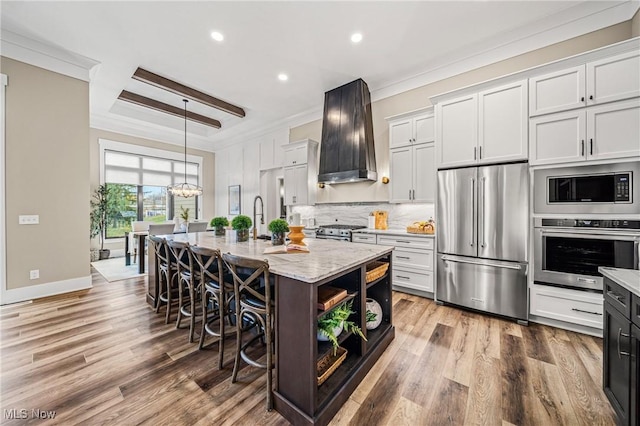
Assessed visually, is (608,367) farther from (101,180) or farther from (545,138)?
(101,180)

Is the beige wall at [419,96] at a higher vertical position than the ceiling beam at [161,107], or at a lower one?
lower

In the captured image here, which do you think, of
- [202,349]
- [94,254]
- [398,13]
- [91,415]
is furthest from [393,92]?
[94,254]

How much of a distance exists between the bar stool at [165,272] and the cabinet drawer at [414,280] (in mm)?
2947

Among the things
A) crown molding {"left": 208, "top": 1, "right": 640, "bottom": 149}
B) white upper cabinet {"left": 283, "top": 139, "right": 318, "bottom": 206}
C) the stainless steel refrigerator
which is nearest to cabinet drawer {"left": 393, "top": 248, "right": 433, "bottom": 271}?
the stainless steel refrigerator

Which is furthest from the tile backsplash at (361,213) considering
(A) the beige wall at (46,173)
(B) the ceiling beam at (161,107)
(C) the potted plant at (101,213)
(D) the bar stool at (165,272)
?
(C) the potted plant at (101,213)

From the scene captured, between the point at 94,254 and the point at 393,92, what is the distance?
7412 mm

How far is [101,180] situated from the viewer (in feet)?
19.8

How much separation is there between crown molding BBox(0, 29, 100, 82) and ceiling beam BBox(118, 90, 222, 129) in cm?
106

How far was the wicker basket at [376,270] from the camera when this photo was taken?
6.62 feet

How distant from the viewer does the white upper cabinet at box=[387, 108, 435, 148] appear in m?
3.60

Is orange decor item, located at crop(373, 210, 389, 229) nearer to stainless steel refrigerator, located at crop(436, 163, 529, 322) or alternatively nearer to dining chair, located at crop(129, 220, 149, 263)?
stainless steel refrigerator, located at crop(436, 163, 529, 322)

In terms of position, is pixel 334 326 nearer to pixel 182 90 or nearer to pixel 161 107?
pixel 182 90

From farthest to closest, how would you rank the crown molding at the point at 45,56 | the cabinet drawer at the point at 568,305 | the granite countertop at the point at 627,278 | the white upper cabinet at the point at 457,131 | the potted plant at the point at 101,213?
the potted plant at the point at 101,213 < the crown molding at the point at 45,56 < the white upper cabinet at the point at 457,131 < the cabinet drawer at the point at 568,305 < the granite countertop at the point at 627,278

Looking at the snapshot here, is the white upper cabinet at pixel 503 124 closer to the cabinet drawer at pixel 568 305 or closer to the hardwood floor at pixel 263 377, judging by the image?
the cabinet drawer at pixel 568 305
